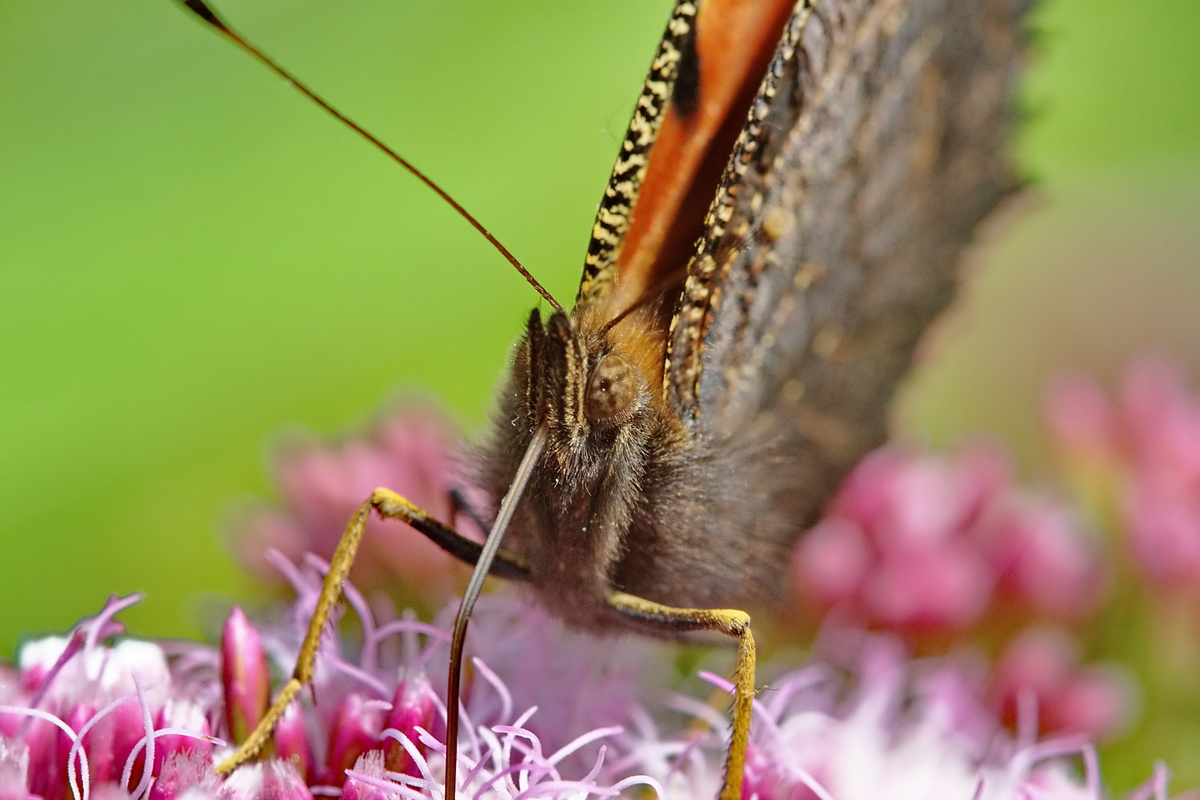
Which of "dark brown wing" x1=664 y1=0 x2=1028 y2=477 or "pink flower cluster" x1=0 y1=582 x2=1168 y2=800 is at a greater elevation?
"dark brown wing" x1=664 y1=0 x2=1028 y2=477

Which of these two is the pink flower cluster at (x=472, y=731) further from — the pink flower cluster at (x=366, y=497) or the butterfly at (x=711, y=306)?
the pink flower cluster at (x=366, y=497)

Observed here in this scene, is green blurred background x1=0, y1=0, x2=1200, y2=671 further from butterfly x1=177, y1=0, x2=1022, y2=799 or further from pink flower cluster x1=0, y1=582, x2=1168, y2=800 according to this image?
pink flower cluster x1=0, y1=582, x2=1168, y2=800

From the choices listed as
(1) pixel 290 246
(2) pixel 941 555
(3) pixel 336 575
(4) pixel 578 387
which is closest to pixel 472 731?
(3) pixel 336 575

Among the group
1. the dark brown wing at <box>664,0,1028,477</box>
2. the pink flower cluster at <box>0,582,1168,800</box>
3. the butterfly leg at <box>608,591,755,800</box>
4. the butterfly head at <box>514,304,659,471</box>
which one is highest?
the dark brown wing at <box>664,0,1028,477</box>

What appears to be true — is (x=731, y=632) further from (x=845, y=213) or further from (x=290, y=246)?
(x=290, y=246)

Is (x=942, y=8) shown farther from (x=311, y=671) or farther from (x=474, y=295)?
(x=474, y=295)

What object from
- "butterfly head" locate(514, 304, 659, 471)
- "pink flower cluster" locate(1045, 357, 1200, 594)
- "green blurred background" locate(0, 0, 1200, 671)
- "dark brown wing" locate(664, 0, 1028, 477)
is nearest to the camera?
"butterfly head" locate(514, 304, 659, 471)

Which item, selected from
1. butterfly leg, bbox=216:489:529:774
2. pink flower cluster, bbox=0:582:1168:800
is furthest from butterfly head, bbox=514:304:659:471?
pink flower cluster, bbox=0:582:1168:800
